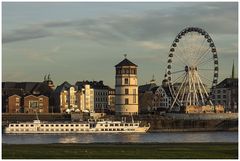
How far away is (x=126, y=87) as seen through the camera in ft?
270

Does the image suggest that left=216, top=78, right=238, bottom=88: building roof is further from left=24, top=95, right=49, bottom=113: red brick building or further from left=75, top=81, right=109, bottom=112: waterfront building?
left=24, top=95, right=49, bottom=113: red brick building

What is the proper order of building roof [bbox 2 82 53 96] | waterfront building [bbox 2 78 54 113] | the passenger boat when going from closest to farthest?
the passenger boat → waterfront building [bbox 2 78 54 113] → building roof [bbox 2 82 53 96]

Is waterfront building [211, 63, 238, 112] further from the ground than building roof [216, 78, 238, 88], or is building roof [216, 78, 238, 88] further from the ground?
building roof [216, 78, 238, 88]

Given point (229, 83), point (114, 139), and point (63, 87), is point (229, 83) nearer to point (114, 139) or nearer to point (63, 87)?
point (63, 87)

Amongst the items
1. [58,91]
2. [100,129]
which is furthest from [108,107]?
[100,129]

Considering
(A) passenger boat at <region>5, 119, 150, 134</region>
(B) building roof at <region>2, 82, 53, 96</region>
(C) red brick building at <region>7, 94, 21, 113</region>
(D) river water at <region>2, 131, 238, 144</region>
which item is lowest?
(D) river water at <region>2, 131, 238, 144</region>

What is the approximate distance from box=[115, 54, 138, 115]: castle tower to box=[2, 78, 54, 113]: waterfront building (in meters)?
15.8

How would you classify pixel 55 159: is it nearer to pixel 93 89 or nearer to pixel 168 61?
pixel 168 61

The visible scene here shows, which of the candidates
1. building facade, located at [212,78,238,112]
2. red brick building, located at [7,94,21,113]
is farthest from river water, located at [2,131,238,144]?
building facade, located at [212,78,238,112]

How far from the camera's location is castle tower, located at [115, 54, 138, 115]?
81312 mm

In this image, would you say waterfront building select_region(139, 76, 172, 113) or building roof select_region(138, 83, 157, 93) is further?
building roof select_region(138, 83, 157, 93)

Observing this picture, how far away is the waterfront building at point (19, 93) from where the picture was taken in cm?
9512

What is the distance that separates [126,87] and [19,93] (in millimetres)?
22203

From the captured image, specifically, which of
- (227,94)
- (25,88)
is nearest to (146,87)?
(227,94)
